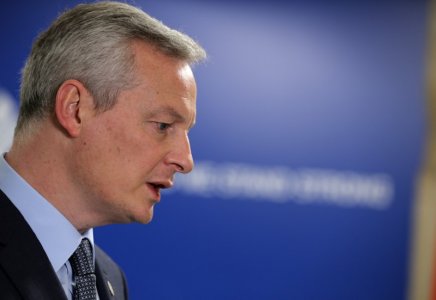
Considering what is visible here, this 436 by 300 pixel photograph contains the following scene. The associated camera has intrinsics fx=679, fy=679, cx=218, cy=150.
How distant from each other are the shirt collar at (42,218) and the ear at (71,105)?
5.2 inches

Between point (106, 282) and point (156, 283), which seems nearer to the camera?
point (106, 282)

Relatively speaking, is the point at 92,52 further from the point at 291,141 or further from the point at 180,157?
the point at 291,141

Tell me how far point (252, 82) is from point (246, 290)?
2.98 ft

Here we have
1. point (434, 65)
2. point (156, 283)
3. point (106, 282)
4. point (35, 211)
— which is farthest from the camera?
point (434, 65)

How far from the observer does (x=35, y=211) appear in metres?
1.25

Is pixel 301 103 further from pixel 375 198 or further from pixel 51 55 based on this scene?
pixel 51 55

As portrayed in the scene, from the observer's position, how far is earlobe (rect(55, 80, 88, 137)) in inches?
50.1

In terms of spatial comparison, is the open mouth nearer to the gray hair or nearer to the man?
the man

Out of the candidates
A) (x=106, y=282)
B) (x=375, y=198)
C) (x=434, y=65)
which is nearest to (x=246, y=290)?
(x=375, y=198)

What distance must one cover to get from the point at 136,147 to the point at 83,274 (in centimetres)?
26

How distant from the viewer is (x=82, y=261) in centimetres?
130

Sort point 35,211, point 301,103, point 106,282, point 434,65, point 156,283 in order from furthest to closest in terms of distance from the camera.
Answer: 1. point 434,65
2. point 301,103
3. point 156,283
4. point 106,282
5. point 35,211

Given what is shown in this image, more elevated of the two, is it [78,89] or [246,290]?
[78,89]

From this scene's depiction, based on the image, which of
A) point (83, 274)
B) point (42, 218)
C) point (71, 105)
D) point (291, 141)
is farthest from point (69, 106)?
point (291, 141)
